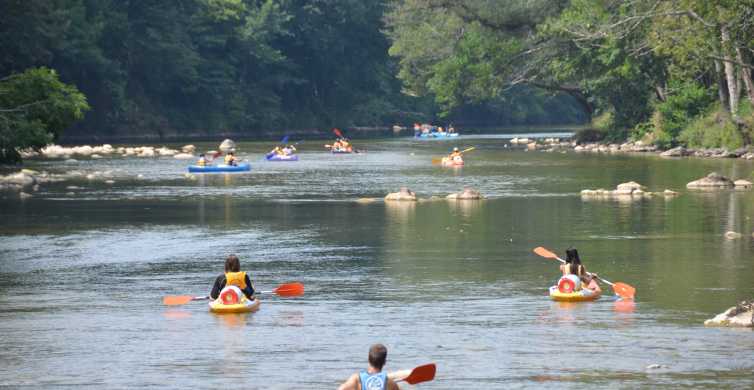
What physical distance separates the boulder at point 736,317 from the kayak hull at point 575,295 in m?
2.73

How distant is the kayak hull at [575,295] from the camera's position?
2128cm

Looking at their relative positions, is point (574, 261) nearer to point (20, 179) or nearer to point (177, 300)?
point (177, 300)

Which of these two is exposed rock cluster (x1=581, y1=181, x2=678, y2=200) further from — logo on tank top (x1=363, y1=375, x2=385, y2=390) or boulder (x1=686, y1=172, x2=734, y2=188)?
logo on tank top (x1=363, y1=375, x2=385, y2=390)

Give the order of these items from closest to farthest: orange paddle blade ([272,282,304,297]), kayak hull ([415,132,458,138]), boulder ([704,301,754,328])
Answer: boulder ([704,301,754,328]) → orange paddle blade ([272,282,304,297]) → kayak hull ([415,132,458,138])

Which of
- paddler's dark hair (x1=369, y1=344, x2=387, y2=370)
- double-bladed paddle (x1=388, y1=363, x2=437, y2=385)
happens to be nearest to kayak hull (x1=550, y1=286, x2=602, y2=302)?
double-bladed paddle (x1=388, y1=363, x2=437, y2=385)

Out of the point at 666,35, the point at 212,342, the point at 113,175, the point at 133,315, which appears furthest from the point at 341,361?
the point at 113,175

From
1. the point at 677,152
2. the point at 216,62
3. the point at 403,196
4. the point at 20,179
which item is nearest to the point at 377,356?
the point at 403,196

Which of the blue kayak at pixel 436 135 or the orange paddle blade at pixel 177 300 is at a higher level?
the blue kayak at pixel 436 135

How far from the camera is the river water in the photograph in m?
16.5

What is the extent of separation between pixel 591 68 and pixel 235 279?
185ft

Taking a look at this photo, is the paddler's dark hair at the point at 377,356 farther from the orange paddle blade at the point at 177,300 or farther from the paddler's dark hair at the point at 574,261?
the paddler's dark hair at the point at 574,261

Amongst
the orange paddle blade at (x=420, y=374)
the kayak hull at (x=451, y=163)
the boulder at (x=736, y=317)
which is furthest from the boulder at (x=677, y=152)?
the orange paddle blade at (x=420, y=374)

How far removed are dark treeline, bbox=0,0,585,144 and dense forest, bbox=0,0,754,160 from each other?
0.15 m

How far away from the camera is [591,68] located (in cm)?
7456
